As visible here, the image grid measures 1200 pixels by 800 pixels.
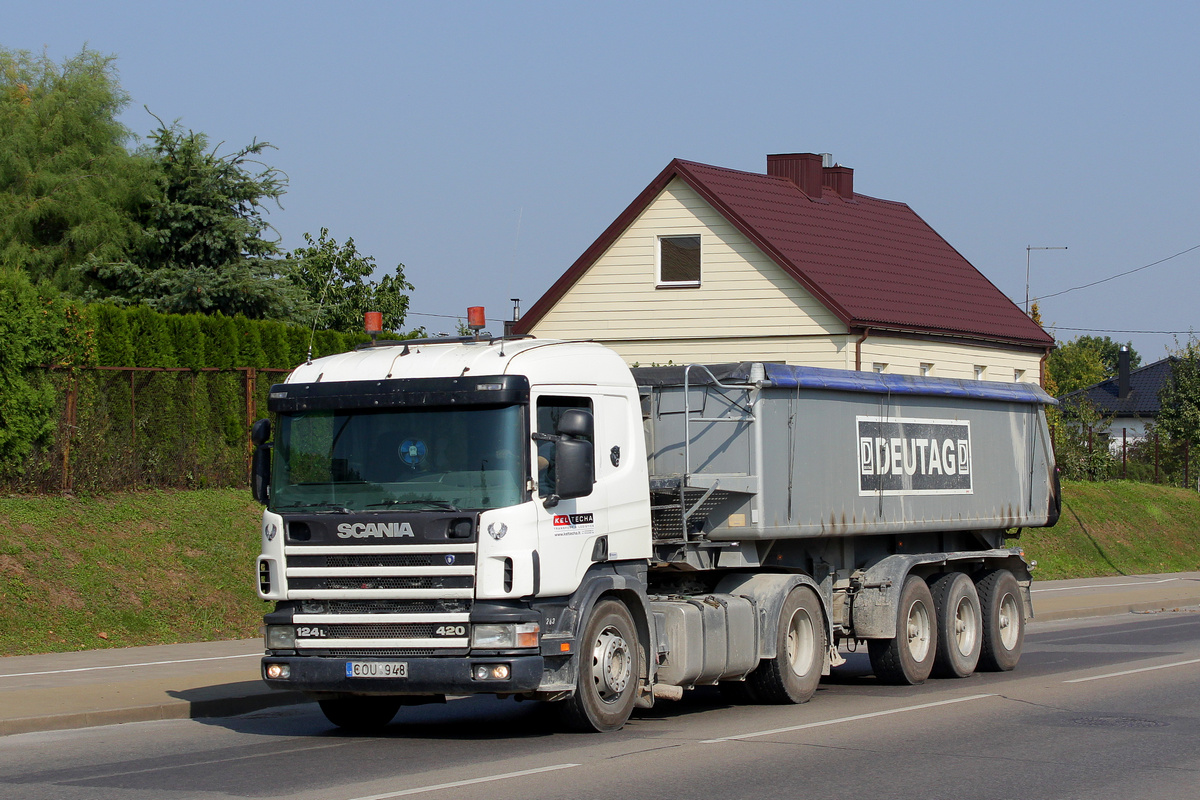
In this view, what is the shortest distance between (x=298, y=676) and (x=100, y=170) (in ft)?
83.5

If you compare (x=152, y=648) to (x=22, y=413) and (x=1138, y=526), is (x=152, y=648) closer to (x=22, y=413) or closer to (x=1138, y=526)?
(x=22, y=413)

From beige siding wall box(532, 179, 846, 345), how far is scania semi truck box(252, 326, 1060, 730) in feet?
53.1

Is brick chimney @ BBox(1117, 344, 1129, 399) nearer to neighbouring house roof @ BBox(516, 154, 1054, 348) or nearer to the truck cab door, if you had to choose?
neighbouring house roof @ BBox(516, 154, 1054, 348)

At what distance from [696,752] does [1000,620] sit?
700cm

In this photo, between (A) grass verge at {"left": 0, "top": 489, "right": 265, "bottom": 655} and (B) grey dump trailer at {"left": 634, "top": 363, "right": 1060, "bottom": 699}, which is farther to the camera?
(A) grass verge at {"left": 0, "top": 489, "right": 265, "bottom": 655}

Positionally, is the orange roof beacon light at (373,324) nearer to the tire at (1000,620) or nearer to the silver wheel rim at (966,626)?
the silver wheel rim at (966,626)

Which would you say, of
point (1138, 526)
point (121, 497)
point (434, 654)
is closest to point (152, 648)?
point (121, 497)

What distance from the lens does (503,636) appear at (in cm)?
996

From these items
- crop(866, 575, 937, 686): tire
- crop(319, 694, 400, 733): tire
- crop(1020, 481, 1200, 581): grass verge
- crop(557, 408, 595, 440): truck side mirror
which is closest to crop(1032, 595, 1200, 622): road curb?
crop(1020, 481, 1200, 581): grass verge

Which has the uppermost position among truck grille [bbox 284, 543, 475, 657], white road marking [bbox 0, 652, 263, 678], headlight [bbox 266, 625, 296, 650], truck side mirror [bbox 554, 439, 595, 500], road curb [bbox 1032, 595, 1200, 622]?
truck side mirror [bbox 554, 439, 595, 500]

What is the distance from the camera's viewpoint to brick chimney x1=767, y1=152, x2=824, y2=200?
3497cm

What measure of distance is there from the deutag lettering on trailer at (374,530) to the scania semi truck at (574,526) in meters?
0.02

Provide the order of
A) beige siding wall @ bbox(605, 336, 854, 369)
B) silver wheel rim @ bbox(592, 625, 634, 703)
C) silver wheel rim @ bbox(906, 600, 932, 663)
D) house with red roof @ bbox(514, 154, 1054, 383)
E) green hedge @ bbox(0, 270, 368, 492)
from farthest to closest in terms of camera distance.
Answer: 1. house with red roof @ bbox(514, 154, 1054, 383)
2. beige siding wall @ bbox(605, 336, 854, 369)
3. green hedge @ bbox(0, 270, 368, 492)
4. silver wheel rim @ bbox(906, 600, 932, 663)
5. silver wheel rim @ bbox(592, 625, 634, 703)

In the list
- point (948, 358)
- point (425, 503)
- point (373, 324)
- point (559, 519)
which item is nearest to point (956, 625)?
point (559, 519)
